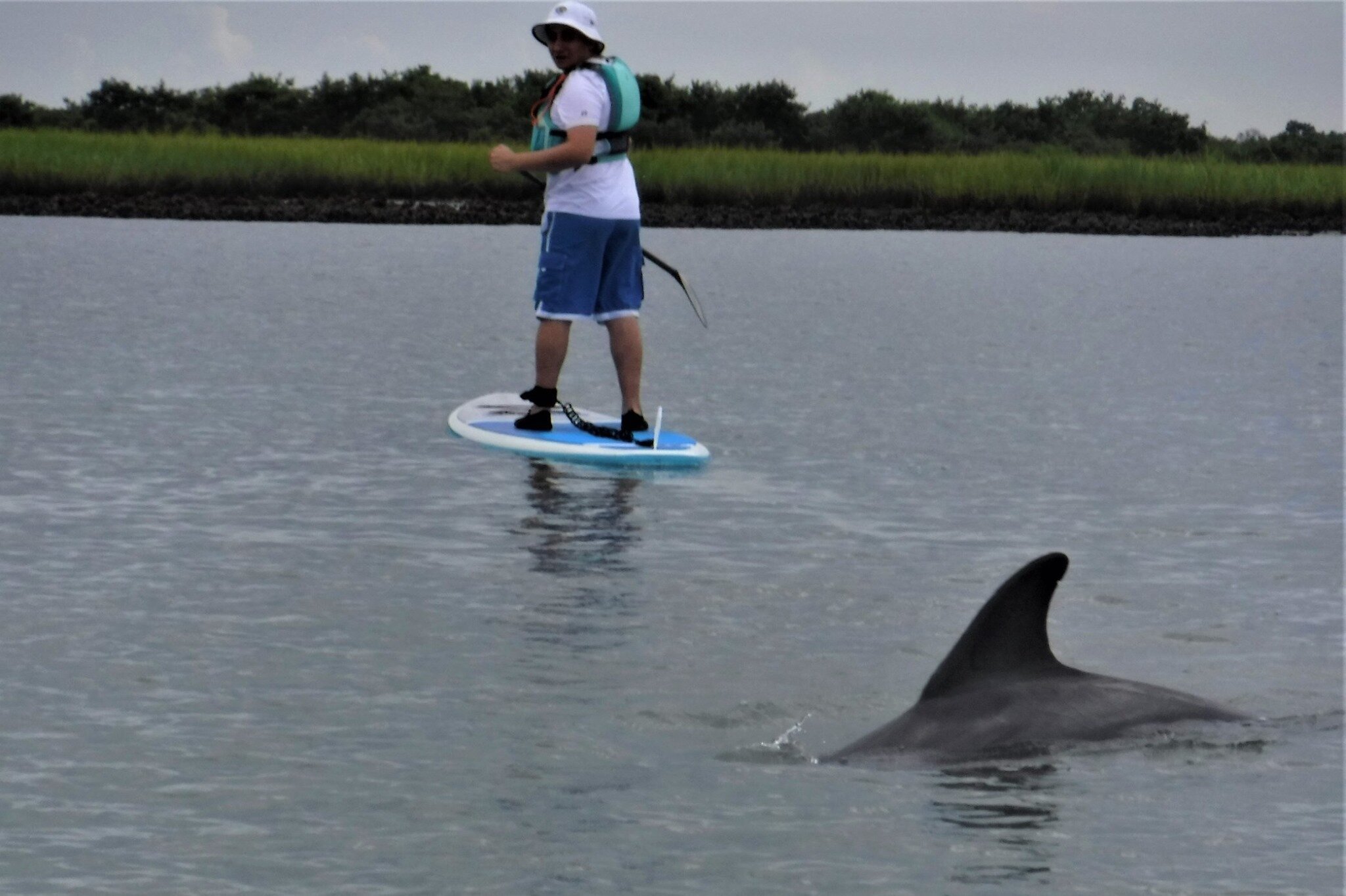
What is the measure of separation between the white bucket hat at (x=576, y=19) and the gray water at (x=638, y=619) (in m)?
2.19

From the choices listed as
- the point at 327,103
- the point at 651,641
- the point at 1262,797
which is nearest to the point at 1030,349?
the point at 651,641

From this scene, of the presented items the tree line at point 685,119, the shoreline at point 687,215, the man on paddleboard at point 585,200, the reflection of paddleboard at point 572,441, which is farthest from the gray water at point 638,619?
the tree line at point 685,119

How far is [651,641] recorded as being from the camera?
7129mm

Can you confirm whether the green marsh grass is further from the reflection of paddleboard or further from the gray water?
the reflection of paddleboard

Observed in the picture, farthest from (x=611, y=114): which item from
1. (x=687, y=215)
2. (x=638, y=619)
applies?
(x=687, y=215)

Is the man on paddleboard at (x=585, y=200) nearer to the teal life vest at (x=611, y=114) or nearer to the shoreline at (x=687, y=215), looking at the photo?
the teal life vest at (x=611, y=114)

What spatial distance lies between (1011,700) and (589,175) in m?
6.31

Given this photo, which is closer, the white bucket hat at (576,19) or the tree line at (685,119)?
the white bucket hat at (576,19)

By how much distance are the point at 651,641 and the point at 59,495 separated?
3.64 metres

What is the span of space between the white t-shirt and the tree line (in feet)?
156

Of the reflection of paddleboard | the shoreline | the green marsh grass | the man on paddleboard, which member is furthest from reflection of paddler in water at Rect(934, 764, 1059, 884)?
the green marsh grass

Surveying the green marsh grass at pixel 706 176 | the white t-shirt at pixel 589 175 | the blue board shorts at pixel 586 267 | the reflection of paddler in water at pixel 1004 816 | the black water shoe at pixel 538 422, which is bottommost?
the reflection of paddler in water at pixel 1004 816

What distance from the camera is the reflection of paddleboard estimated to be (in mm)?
11258

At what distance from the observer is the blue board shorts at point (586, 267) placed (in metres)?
11.4
